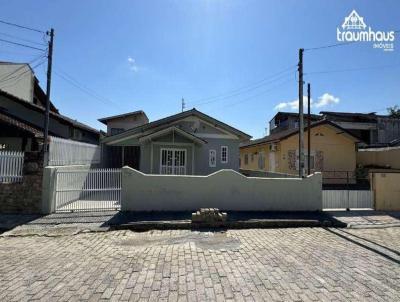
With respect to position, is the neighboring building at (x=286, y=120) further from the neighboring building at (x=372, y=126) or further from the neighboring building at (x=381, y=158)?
the neighboring building at (x=381, y=158)

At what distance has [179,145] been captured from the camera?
53.3ft

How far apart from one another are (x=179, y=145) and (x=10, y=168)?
8729 mm

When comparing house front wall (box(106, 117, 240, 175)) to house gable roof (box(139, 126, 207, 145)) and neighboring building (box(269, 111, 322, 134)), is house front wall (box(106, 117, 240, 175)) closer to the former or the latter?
house gable roof (box(139, 126, 207, 145))

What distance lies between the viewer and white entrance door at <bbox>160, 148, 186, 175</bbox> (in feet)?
53.5

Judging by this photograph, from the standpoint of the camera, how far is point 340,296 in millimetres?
4043

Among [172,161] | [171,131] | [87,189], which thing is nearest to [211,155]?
[172,161]

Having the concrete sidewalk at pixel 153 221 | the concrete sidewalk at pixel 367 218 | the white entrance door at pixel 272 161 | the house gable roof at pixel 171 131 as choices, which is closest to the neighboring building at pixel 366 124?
the white entrance door at pixel 272 161

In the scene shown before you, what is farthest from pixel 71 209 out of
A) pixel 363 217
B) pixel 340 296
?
pixel 363 217

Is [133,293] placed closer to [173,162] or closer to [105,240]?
[105,240]

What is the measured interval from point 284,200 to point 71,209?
798 cm

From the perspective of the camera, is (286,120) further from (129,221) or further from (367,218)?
(129,221)

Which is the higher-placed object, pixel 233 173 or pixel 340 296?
pixel 233 173

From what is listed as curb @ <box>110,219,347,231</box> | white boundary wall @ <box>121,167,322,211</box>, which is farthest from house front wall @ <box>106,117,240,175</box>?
curb @ <box>110,219,347,231</box>

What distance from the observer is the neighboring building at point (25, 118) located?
1373 cm
